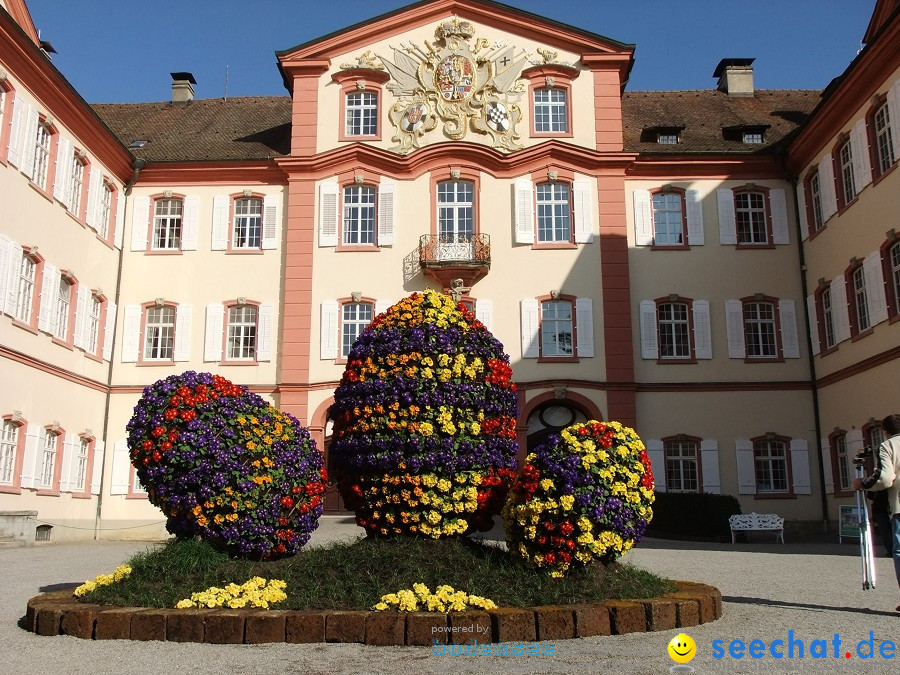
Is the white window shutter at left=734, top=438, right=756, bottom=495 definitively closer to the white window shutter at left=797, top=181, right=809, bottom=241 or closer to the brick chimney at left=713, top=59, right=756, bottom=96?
the white window shutter at left=797, top=181, right=809, bottom=241

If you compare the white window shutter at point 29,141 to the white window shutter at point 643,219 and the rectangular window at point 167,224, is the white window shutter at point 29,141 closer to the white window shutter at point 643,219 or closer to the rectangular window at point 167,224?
the rectangular window at point 167,224

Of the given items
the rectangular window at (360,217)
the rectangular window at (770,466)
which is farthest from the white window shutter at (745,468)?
the rectangular window at (360,217)

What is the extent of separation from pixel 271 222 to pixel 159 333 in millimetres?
4176

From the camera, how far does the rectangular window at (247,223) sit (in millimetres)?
25297

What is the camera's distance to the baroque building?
23203mm

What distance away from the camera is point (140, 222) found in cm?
2536

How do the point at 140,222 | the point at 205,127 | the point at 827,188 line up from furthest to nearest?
the point at 205,127 → the point at 140,222 → the point at 827,188

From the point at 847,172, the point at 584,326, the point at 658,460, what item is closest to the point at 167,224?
the point at 584,326

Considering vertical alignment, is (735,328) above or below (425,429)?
above

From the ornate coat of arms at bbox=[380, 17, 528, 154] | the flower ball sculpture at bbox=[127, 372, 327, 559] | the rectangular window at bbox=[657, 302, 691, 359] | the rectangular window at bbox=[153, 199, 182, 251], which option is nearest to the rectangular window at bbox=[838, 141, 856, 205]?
the rectangular window at bbox=[657, 302, 691, 359]

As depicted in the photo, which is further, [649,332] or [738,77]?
[738,77]

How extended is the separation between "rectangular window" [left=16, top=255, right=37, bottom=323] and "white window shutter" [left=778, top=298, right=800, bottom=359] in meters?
17.9

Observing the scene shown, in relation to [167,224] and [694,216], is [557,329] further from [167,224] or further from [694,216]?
[167,224]

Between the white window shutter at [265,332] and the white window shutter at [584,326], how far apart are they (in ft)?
25.9
